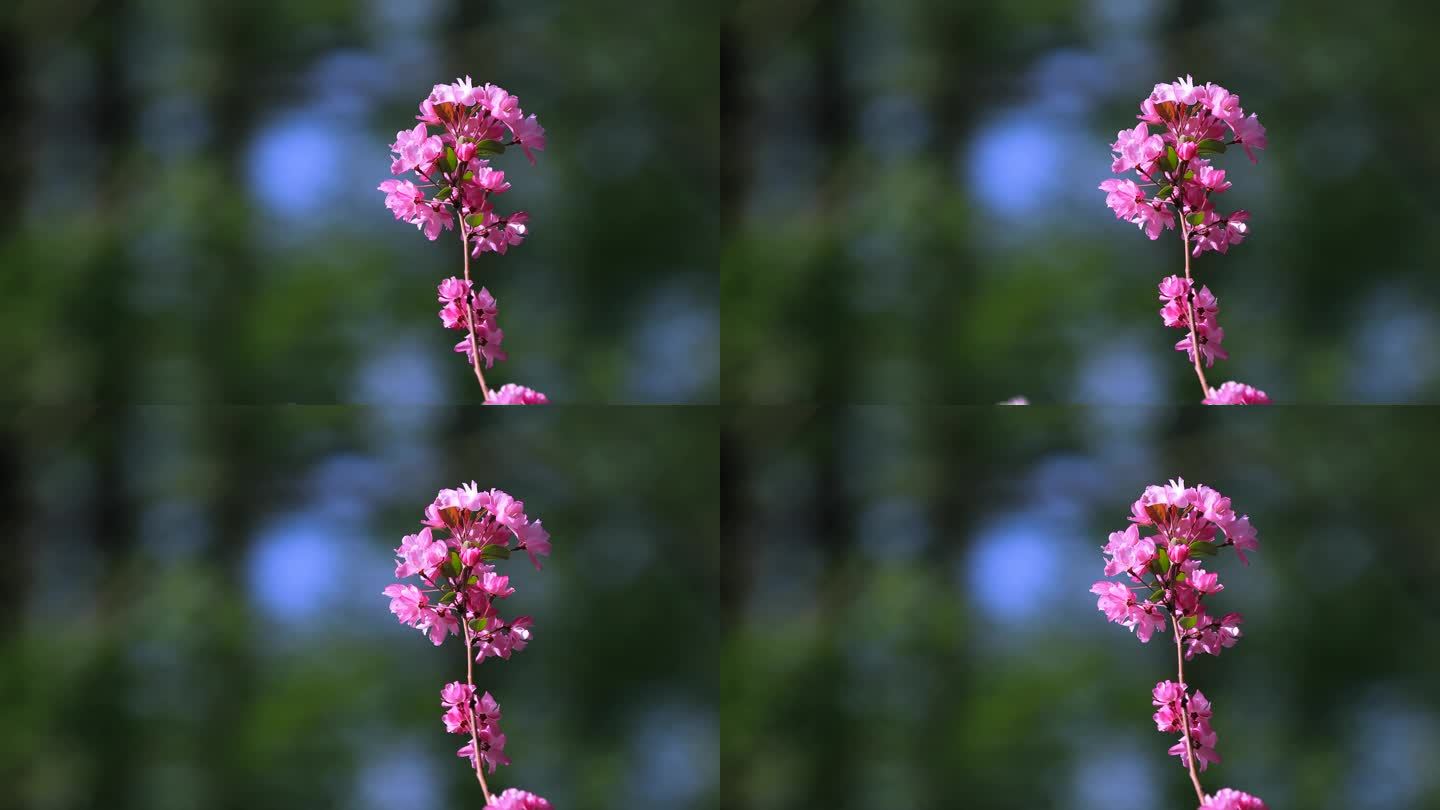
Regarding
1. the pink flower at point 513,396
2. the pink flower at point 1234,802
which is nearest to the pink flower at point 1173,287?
the pink flower at point 1234,802

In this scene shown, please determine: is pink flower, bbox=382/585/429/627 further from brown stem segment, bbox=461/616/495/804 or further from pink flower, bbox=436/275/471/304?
pink flower, bbox=436/275/471/304

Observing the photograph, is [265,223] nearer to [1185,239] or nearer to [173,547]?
Result: [173,547]

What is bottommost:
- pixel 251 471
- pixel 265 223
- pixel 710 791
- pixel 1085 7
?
pixel 710 791

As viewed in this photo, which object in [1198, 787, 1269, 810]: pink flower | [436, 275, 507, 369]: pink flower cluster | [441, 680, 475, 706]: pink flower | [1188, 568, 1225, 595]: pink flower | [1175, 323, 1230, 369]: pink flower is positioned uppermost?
[436, 275, 507, 369]: pink flower cluster

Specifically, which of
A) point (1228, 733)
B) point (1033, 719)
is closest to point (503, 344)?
point (1033, 719)

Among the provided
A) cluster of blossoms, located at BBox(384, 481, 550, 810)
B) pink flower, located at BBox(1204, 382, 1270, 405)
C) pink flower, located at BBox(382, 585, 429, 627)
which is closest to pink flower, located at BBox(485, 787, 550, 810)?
cluster of blossoms, located at BBox(384, 481, 550, 810)

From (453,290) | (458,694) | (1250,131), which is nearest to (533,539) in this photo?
(458,694)
